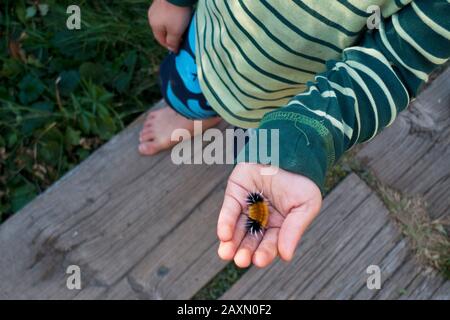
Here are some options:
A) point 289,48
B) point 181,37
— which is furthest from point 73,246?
point 289,48

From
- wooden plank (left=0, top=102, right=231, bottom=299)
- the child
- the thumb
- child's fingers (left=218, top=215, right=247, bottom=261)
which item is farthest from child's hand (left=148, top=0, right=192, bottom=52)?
child's fingers (left=218, top=215, right=247, bottom=261)

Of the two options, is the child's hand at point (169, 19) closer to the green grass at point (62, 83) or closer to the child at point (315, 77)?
the child at point (315, 77)

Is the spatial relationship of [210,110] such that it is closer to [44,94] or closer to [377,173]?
[377,173]

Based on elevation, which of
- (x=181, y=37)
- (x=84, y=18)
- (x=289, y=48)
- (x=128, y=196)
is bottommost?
(x=128, y=196)

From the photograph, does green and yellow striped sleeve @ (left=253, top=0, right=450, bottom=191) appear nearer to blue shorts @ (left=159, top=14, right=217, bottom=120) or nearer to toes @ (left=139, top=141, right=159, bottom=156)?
blue shorts @ (left=159, top=14, right=217, bottom=120)

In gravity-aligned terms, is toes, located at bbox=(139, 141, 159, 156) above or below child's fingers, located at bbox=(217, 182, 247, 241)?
below

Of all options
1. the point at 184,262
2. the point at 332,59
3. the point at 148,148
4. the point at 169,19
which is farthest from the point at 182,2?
the point at 184,262
